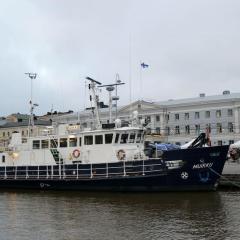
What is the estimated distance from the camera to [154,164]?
35031 millimetres

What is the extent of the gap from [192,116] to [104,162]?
59.8 m

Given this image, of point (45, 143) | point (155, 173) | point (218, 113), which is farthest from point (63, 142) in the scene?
point (218, 113)

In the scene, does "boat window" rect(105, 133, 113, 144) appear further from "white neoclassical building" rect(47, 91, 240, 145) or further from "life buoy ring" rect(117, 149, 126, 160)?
"white neoclassical building" rect(47, 91, 240, 145)

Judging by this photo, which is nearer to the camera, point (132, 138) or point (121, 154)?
point (121, 154)

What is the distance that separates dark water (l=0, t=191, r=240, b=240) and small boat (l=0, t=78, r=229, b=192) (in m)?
1.07

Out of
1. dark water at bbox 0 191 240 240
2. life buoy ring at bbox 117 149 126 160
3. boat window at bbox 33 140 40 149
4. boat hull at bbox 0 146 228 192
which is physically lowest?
dark water at bbox 0 191 240 240

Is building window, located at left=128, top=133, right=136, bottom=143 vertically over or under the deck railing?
over

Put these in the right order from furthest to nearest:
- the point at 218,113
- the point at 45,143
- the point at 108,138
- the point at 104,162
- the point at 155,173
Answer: the point at 218,113
the point at 45,143
the point at 108,138
the point at 104,162
the point at 155,173

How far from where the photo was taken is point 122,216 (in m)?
26.4

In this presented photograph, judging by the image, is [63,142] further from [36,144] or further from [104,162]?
[104,162]

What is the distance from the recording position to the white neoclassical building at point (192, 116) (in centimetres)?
9100

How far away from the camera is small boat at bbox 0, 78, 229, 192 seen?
34.6m

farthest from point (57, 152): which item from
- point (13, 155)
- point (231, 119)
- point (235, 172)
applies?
point (231, 119)

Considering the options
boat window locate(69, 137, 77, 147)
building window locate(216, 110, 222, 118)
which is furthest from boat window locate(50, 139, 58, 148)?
building window locate(216, 110, 222, 118)
